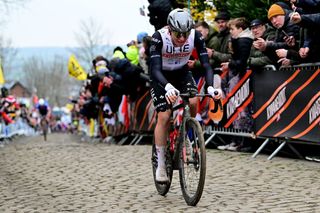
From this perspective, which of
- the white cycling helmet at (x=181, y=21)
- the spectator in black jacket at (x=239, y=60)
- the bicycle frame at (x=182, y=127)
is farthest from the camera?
the spectator in black jacket at (x=239, y=60)

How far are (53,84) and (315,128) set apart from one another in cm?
15780

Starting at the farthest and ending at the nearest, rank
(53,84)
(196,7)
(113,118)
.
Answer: (53,84) → (113,118) → (196,7)

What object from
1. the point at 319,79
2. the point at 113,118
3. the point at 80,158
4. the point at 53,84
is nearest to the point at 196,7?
the point at 113,118

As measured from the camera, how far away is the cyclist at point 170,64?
7.68 m

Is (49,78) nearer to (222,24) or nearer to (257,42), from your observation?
(222,24)

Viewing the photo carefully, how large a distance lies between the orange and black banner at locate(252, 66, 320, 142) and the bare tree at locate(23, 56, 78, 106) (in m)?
150

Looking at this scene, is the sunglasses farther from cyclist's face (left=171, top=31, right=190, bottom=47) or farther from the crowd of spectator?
the crowd of spectator

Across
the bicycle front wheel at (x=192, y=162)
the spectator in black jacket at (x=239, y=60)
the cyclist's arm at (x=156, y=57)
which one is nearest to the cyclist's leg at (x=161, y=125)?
the cyclist's arm at (x=156, y=57)

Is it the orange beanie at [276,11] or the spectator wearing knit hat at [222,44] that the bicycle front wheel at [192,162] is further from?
the spectator wearing knit hat at [222,44]

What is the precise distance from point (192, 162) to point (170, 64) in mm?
1210

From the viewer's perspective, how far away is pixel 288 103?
11.1 meters

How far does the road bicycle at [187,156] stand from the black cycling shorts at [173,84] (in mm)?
177

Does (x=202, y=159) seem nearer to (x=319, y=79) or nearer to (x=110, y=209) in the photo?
(x=110, y=209)

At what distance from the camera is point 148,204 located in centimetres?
765
